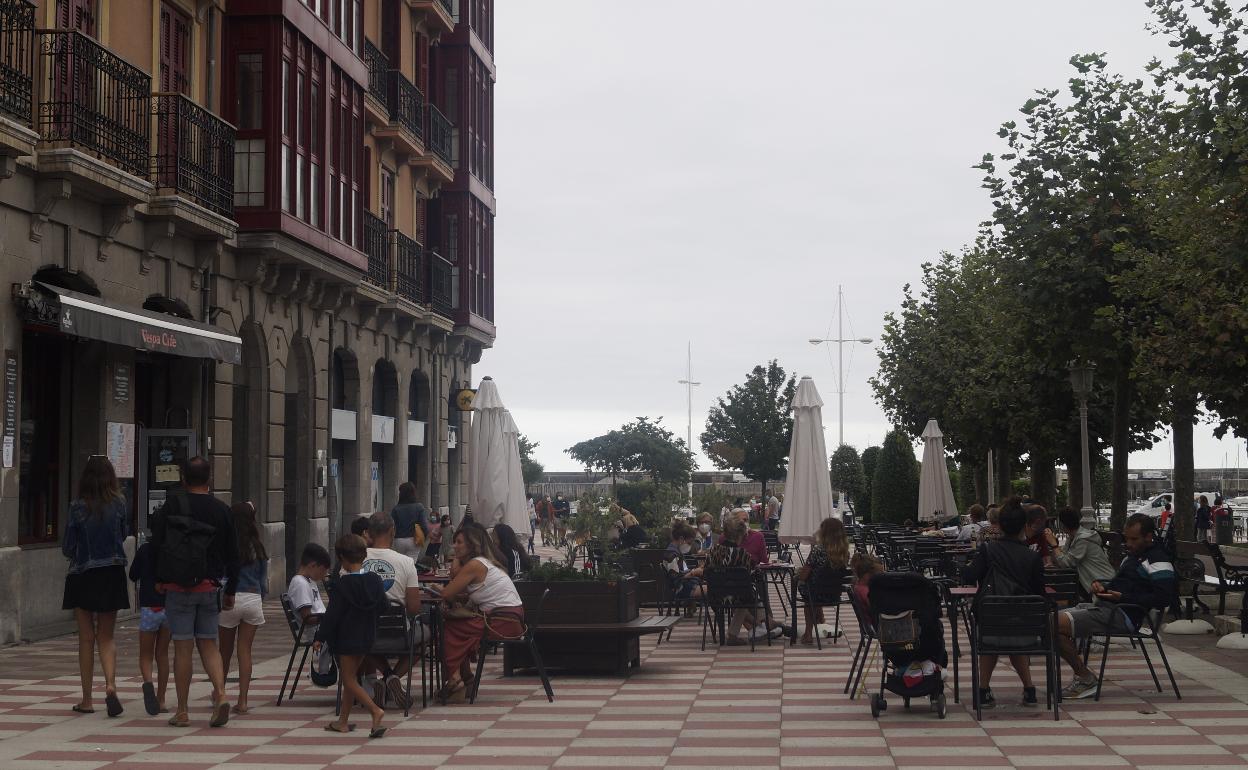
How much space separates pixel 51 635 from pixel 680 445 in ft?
302

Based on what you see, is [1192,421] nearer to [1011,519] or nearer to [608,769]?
[1011,519]

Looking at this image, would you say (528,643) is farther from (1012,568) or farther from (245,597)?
(1012,568)

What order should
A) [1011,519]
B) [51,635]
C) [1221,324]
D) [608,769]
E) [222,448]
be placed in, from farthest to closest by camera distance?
[222,448]
[1221,324]
[51,635]
[1011,519]
[608,769]

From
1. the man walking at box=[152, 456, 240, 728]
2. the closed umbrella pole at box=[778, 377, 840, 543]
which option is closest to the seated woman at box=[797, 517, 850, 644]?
the closed umbrella pole at box=[778, 377, 840, 543]

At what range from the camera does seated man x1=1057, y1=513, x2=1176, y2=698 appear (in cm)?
1255

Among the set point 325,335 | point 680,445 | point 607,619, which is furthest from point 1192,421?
point 680,445

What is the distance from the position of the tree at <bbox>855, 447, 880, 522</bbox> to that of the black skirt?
51184 millimetres

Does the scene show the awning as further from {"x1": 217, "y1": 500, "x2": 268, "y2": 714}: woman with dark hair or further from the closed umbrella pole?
the closed umbrella pole

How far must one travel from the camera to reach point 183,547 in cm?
1117

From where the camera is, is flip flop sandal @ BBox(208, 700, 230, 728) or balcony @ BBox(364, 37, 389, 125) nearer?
flip flop sandal @ BBox(208, 700, 230, 728)

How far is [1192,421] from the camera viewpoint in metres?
27.9

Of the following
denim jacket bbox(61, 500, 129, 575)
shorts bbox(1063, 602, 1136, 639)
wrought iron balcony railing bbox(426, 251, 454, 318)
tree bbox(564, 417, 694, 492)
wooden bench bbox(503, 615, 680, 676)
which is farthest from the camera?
tree bbox(564, 417, 694, 492)

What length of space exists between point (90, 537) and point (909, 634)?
6081 millimetres

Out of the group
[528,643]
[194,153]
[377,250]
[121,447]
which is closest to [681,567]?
[121,447]
